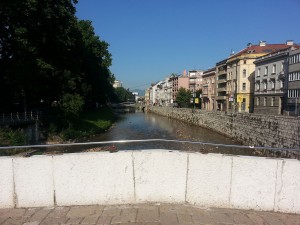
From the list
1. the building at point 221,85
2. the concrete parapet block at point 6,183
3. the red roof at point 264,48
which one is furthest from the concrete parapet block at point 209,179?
the building at point 221,85

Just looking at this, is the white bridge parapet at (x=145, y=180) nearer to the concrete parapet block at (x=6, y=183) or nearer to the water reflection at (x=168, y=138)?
the concrete parapet block at (x=6, y=183)

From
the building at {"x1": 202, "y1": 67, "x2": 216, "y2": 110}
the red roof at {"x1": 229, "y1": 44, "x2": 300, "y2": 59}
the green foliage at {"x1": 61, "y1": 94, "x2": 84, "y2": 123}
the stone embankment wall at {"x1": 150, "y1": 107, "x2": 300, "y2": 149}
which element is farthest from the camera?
the building at {"x1": 202, "y1": 67, "x2": 216, "y2": 110}

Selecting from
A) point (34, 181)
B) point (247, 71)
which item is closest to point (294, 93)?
point (247, 71)

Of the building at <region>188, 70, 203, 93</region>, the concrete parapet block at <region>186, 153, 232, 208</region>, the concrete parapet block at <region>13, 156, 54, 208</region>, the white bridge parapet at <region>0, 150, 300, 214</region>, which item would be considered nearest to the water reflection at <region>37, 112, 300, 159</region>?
the concrete parapet block at <region>186, 153, 232, 208</region>

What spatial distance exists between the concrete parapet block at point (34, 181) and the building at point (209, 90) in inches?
3237

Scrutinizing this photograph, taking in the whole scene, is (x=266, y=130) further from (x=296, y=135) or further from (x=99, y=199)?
(x=99, y=199)

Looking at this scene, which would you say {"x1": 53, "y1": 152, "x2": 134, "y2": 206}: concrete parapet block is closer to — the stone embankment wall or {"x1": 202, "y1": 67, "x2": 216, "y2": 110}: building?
the stone embankment wall

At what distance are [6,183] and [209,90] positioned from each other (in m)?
86.6

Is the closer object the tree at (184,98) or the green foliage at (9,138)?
the green foliage at (9,138)

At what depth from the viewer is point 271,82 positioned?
5278 centimetres

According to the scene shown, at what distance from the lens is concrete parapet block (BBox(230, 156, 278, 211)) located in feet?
15.0

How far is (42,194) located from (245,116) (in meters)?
34.4

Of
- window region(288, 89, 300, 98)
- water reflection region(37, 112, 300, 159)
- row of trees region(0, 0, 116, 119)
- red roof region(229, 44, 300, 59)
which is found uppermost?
red roof region(229, 44, 300, 59)

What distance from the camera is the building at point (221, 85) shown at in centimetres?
7544
